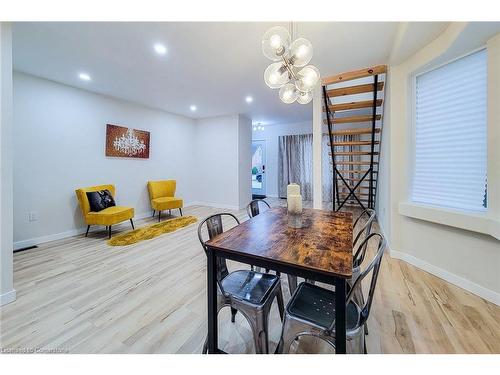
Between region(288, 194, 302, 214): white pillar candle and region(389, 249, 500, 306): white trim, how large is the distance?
6.01 feet

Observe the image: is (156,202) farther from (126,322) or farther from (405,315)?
(405,315)

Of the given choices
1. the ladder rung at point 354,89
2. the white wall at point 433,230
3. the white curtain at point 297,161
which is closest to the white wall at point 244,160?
the white curtain at point 297,161

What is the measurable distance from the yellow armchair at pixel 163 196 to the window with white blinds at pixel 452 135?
4264mm

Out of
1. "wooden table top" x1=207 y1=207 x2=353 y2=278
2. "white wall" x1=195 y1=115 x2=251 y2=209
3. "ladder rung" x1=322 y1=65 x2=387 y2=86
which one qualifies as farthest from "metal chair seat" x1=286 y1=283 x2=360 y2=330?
"white wall" x1=195 y1=115 x2=251 y2=209

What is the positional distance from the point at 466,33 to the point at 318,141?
6.14 ft

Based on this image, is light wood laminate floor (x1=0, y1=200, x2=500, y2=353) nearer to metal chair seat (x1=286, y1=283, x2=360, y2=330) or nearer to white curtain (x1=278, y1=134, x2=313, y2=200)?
metal chair seat (x1=286, y1=283, x2=360, y2=330)

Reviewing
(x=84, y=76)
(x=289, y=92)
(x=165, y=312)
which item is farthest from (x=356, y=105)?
(x=84, y=76)

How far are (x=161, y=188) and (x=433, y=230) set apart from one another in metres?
4.88

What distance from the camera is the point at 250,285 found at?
4.52ft

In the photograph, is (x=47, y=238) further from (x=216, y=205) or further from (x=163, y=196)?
(x=216, y=205)

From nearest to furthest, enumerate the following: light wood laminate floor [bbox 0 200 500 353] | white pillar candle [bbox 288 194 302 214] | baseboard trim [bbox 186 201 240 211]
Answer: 1. light wood laminate floor [bbox 0 200 500 353]
2. white pillar candle [bbox 288 194 302 214]
3. baseboard trim [bbox 186 201 240 211]

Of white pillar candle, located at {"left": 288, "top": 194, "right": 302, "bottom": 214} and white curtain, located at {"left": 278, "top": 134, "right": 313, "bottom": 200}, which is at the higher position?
white curtain, located at {"left": 278, "top": 134, "right": 313, "bottom": 200}

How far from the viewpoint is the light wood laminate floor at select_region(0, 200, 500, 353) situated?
1.38m

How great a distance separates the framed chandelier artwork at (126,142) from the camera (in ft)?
13.4
